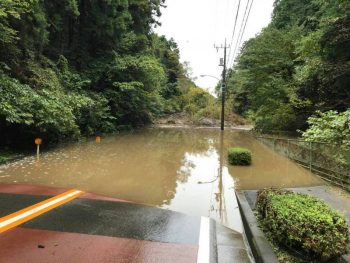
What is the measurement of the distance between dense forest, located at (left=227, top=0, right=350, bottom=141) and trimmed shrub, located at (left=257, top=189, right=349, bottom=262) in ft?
22.0

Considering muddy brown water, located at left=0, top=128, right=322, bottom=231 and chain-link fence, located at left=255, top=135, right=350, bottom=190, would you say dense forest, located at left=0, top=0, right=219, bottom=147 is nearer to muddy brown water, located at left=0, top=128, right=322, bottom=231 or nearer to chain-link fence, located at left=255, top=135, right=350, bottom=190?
muddy brown water, located at left=0, top=128, right=322, bottom=231

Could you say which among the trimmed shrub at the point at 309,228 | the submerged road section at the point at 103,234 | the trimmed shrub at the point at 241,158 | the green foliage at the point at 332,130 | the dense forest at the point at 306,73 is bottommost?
the submerged road section at the point at 103,234

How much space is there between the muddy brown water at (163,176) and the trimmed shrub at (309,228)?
1760 millimetres

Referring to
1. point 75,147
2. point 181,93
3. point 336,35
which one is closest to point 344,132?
point 336,35

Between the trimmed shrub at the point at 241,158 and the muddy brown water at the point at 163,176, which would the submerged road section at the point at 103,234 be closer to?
the muddy brown water at the point at 163,176

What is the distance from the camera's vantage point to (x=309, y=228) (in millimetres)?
4031

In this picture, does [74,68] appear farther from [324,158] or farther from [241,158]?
[324,158]

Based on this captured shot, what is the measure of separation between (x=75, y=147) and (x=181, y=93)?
112 ft

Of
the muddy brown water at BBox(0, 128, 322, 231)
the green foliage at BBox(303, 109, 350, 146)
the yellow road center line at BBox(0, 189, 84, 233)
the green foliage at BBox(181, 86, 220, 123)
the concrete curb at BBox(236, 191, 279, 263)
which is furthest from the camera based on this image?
the green foliage at BBox(181, 86, 220, 123)

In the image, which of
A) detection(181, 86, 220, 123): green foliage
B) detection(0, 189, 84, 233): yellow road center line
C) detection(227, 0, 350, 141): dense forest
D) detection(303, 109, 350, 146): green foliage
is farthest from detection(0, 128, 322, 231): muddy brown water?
detection(181, 86, 220, 123): green foliage

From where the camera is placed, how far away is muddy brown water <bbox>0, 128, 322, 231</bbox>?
25.9 feet

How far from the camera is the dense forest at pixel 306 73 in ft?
45.9

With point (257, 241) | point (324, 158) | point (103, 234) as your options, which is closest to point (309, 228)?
point (257, 241)

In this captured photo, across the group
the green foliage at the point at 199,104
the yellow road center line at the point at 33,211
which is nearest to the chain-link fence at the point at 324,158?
the yellow road center line at the point at 33,211
